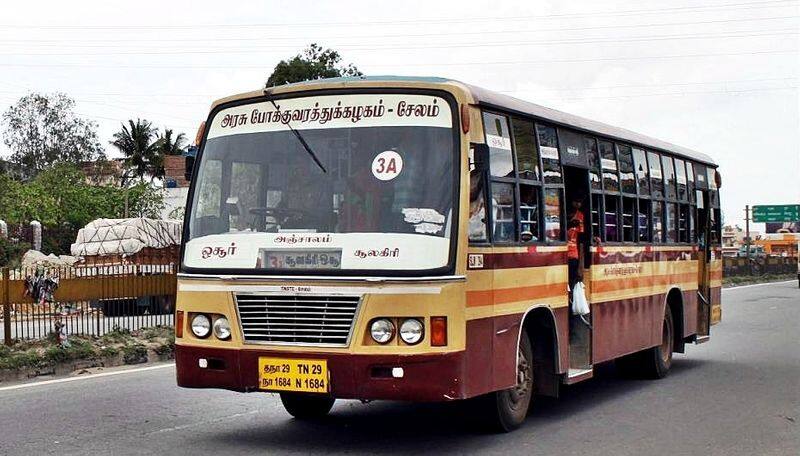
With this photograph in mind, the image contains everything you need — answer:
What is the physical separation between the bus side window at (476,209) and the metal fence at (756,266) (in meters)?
46.8

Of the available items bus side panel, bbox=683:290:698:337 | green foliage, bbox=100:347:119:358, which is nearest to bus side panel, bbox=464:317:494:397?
bus side panel, bbox=683:290:698:337

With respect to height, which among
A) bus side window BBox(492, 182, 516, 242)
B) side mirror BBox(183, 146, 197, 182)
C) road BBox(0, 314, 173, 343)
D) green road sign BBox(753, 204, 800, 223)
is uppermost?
green road sign BBox(753, 204, 800, 223)

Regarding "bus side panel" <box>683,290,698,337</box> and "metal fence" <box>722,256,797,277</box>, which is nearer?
"bus side panel" <box>683,290,698,337</box>

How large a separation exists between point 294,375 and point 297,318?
0.41m

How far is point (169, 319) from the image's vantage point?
18516mm

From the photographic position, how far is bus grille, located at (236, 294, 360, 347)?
7742mm

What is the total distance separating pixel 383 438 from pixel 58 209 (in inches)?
1997

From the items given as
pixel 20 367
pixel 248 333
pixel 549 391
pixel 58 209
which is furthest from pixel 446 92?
pixel 58 209

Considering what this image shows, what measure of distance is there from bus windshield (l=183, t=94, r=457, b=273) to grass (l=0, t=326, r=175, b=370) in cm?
601

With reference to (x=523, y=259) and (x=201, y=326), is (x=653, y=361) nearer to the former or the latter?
(x=523, y=259)

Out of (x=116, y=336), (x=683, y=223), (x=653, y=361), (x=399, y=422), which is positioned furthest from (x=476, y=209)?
(x=116, y=336)

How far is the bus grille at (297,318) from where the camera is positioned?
25.4 feet

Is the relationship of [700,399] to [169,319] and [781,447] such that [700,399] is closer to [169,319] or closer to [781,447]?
[781,447]

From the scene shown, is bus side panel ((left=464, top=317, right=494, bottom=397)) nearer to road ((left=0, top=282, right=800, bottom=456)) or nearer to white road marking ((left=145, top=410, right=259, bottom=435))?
road ((left=0, top=282, right=800, bottom=456))
